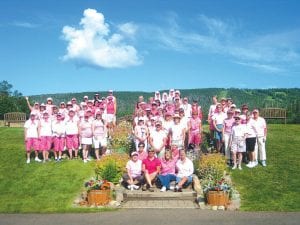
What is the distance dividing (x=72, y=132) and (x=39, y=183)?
2.80 meters

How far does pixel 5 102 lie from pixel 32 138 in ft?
73.2

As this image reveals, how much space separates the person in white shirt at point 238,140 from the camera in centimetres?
1670

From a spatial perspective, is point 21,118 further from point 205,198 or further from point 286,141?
point 205,198

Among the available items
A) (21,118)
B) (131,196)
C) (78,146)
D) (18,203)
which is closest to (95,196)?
(131,196)

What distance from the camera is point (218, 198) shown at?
13.3m

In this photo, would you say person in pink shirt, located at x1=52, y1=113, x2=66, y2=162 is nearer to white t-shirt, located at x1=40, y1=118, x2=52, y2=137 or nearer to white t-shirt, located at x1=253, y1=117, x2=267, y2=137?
white t-shirt, located at x1=40, y1=118, x2=52, y2=137

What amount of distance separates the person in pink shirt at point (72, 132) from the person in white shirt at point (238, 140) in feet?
19.1

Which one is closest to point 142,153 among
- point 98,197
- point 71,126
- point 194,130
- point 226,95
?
point 98,197

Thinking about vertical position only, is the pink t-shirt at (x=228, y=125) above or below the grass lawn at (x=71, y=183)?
above

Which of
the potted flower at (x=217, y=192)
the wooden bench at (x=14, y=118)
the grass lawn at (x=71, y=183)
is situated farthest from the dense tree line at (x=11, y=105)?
the potted flower at (x=217, y=192)

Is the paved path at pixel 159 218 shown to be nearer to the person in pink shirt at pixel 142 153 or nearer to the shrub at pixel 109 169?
the shrub at pixel 109 169

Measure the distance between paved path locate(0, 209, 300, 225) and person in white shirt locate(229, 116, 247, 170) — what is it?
169 inches

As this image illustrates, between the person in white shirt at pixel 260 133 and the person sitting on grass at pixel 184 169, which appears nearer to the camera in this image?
the person sitting on grass at pixel 184 169

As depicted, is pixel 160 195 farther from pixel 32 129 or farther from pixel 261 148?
pixel 32 129
